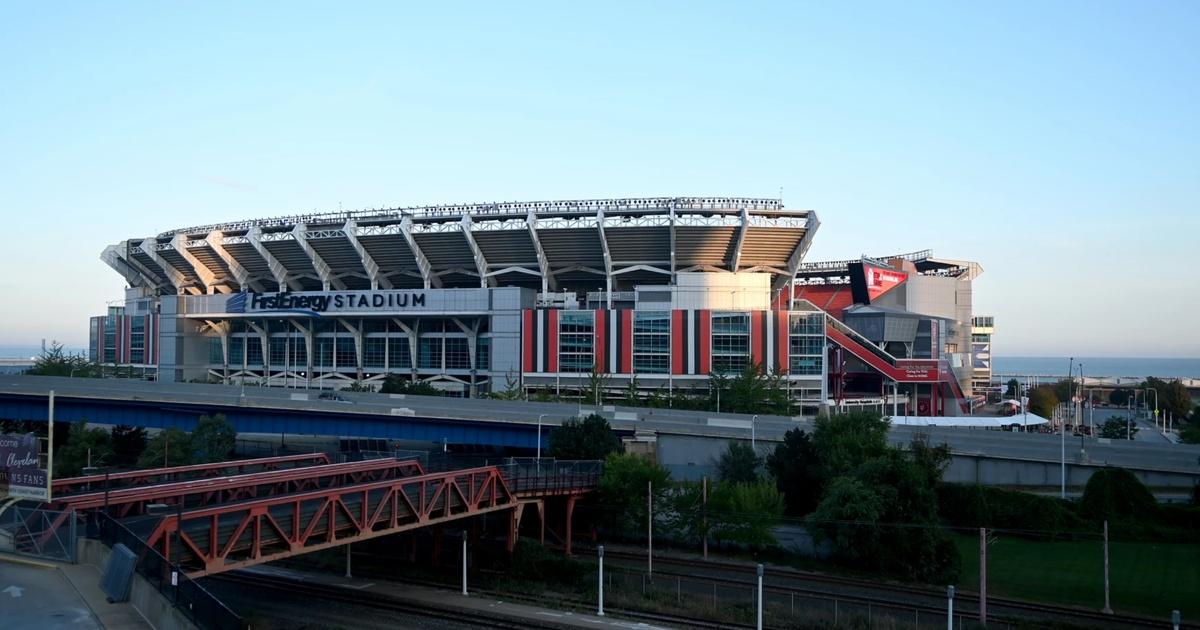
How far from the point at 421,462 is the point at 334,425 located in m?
25.7

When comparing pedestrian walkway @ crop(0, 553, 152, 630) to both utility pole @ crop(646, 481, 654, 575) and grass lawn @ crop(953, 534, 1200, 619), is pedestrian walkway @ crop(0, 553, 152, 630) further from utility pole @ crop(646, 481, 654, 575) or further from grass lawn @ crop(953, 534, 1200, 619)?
grass lawn @ crop(953, 534, 1200, 619)

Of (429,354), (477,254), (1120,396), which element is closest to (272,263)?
(429,354)

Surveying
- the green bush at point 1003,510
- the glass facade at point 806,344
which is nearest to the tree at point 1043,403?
the glass facade at point 806,344

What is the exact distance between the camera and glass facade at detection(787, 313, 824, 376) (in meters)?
87.1

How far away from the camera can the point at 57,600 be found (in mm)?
17906

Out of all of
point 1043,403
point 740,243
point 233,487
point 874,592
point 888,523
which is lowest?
point 874,592

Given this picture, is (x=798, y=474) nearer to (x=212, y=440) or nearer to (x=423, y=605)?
(x=423, y=605)

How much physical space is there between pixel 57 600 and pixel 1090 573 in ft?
113

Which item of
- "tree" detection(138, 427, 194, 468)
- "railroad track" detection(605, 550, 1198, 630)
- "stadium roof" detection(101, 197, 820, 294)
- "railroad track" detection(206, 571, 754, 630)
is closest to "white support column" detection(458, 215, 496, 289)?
"stadium roof" detection(101, 197, 820, 294)

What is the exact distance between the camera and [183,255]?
352 ft

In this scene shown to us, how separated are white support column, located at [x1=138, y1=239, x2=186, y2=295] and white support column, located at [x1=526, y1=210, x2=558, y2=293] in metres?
51.5

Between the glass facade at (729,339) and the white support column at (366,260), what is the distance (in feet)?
127

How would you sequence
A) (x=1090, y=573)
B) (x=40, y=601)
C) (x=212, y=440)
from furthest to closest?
1. (x=212, y=440)
2. (x=1090, y=573)
3. (x=40, y=601)

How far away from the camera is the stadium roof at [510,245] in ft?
286
